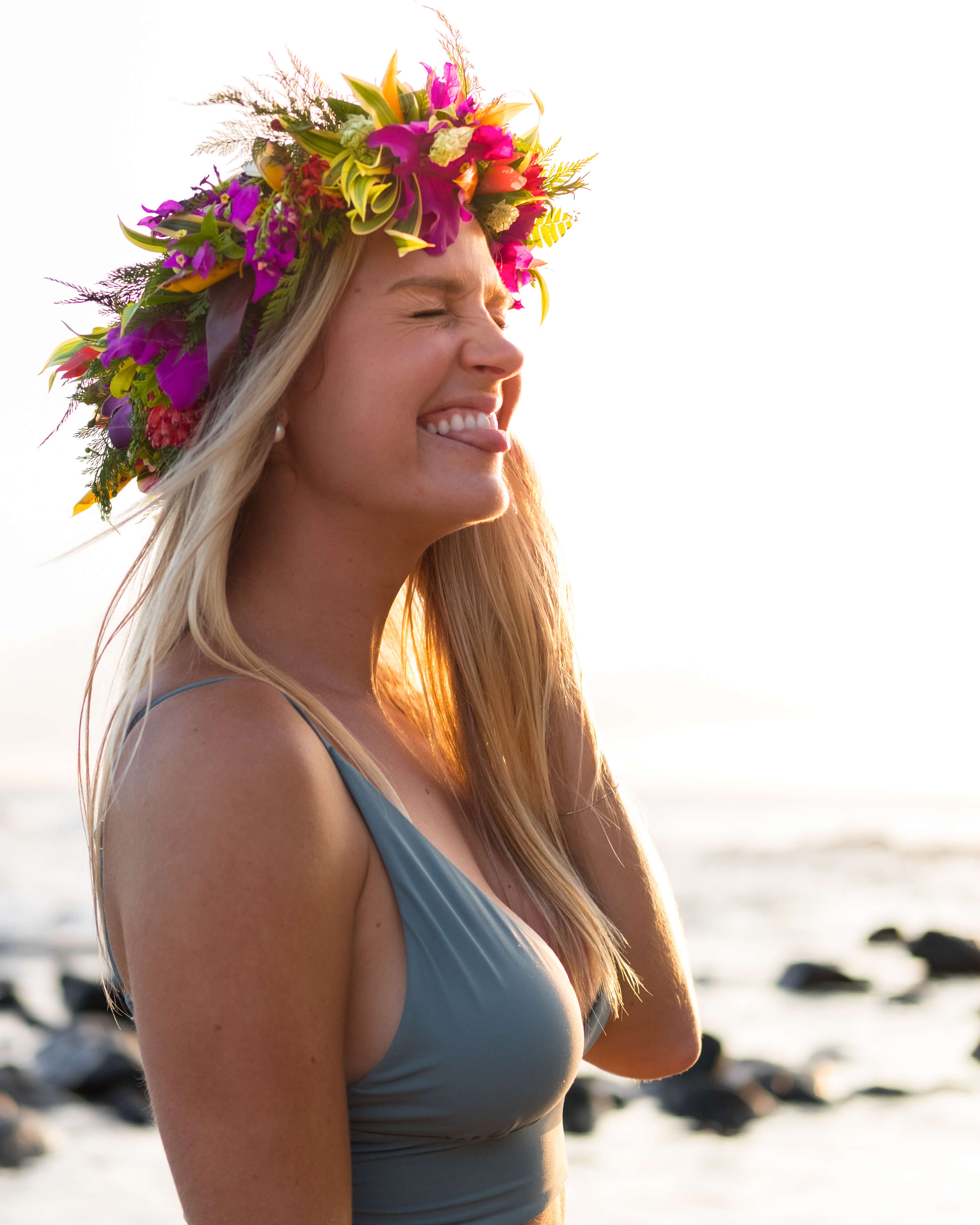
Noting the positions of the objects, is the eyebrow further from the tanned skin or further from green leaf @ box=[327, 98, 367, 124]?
green leaf @ box=[327, 98, 367, 124]

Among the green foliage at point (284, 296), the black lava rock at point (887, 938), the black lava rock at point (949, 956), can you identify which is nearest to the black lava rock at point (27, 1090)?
the green foliage at point (284, 296)

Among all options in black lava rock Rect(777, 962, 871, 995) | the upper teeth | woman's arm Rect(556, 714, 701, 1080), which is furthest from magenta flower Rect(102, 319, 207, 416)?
black lava rock Rect(777, 962, 871, 995)

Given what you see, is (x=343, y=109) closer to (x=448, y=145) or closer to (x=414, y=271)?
(x=448, y=145)

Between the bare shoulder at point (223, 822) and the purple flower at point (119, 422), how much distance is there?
2.72 ft

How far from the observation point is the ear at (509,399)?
8.16 feet

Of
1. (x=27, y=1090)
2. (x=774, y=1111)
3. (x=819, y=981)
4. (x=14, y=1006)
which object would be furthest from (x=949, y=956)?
(x=14, y=1006)

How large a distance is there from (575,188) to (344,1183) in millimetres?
2069

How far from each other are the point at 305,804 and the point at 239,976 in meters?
0.24

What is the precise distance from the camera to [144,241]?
2.28 meters

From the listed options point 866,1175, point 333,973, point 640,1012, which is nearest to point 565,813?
point 640,1012

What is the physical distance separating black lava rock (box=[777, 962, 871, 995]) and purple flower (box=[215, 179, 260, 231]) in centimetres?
894

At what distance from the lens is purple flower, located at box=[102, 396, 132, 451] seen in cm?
238

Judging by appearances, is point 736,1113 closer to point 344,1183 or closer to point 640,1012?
point 640,1012

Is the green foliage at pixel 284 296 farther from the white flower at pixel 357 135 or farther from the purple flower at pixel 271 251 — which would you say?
the white flower at pixel 357 135
